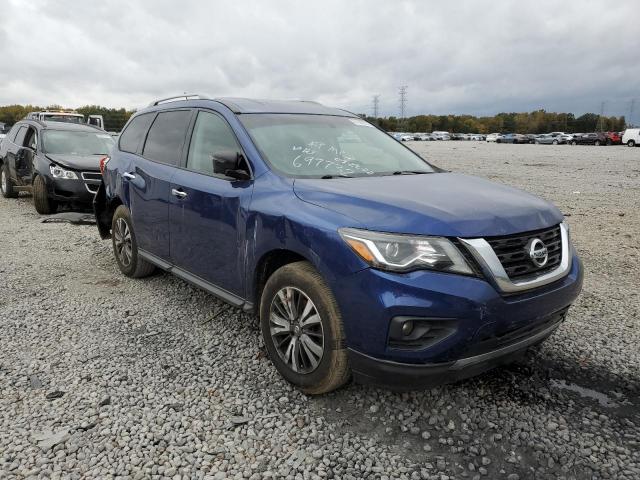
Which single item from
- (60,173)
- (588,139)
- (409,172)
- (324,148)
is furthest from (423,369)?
(588,139)

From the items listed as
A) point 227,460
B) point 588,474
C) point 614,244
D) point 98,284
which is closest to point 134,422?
point 227,460

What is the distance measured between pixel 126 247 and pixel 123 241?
7cm

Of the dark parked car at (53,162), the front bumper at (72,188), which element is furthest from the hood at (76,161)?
the front bumper at (72,188)

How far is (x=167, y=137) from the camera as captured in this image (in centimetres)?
452

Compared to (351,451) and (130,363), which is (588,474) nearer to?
(351,451)

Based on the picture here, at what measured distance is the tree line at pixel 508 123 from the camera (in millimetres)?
115000

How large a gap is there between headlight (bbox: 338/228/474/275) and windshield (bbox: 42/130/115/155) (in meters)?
8.84

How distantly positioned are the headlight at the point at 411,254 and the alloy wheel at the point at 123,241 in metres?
3.35

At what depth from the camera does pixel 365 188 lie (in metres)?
3.00

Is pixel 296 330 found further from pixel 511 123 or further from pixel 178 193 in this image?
pixel 511 123

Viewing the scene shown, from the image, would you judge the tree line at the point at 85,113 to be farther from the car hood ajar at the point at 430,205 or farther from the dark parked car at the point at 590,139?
the car hood ajar at the point at 430,205

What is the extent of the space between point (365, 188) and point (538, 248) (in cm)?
103

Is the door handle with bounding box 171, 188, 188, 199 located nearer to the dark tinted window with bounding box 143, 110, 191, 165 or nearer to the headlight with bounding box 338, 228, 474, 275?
the dark tinted window with bounding box 143, 110, 191, 165

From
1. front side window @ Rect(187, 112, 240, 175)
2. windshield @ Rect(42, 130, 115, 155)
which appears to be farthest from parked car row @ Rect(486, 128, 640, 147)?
front side window @ Rect(187, 112, 240, 175)
